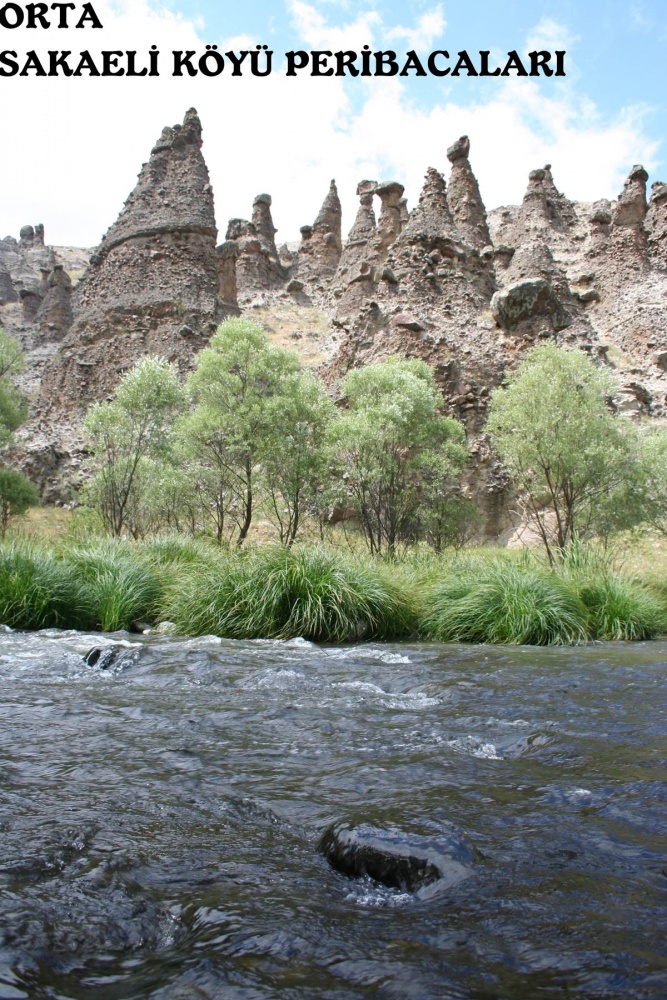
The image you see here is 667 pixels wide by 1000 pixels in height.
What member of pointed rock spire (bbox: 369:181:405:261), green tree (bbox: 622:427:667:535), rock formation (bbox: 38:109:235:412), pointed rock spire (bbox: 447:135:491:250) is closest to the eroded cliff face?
rock formation (bbox: 38:109:235:412)

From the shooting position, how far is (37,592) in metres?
12.3

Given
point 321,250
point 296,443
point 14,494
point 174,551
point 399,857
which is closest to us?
point 399,857

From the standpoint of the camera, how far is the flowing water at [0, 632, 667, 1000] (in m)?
2.06

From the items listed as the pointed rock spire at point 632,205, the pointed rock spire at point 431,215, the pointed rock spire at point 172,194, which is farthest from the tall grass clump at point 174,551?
the pointed rock spire at point 632,205

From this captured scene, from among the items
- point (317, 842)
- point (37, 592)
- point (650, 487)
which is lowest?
point (317, 842)

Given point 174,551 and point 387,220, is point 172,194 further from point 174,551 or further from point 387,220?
point 174,551

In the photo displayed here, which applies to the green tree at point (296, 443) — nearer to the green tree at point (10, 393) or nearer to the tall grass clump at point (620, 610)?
the tall grass clump at point (620, 610)

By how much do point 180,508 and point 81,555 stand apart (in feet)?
64.6

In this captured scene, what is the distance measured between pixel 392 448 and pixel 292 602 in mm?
16216

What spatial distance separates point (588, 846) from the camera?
3.02m

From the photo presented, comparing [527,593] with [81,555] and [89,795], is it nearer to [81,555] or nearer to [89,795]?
[81,555]

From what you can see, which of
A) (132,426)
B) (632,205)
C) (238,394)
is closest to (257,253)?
(632,205)

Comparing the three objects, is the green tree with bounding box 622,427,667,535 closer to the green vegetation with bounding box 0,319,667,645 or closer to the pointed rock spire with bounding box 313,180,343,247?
the green vegetation with bounding box 0,319,667,645

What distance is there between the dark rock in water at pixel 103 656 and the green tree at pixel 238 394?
18327mm
